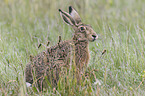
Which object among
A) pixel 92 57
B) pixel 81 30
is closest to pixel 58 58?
pixel 81 30

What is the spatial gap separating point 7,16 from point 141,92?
4993 millimetres

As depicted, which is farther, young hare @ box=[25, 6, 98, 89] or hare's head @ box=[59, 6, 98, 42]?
hare's head @ box=[59, 6, 98, 42]

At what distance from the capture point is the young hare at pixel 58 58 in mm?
4285

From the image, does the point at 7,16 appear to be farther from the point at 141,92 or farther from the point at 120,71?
the point at 141,92

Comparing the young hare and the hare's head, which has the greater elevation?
the hare's head

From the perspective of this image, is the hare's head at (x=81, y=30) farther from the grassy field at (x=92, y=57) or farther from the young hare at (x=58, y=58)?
the grassy field at (x=92, y=57)

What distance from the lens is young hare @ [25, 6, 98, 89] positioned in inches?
169

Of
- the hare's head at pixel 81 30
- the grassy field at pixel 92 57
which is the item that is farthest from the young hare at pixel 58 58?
the grassy field at pixel 92 57

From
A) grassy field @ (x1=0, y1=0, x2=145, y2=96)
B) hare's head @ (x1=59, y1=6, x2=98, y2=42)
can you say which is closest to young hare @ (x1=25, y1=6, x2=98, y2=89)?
hare's head @ (x1=59, y1=6, x2=98, y2=42)

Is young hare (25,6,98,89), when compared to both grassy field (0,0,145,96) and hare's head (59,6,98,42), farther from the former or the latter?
grassy field (0,0,145,96)

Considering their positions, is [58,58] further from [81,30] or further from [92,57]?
[92,57]

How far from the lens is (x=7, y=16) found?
7867 millimetres

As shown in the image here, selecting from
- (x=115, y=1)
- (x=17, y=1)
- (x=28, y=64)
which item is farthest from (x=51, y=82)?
(x=115, y=1)

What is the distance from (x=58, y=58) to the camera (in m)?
4.42
